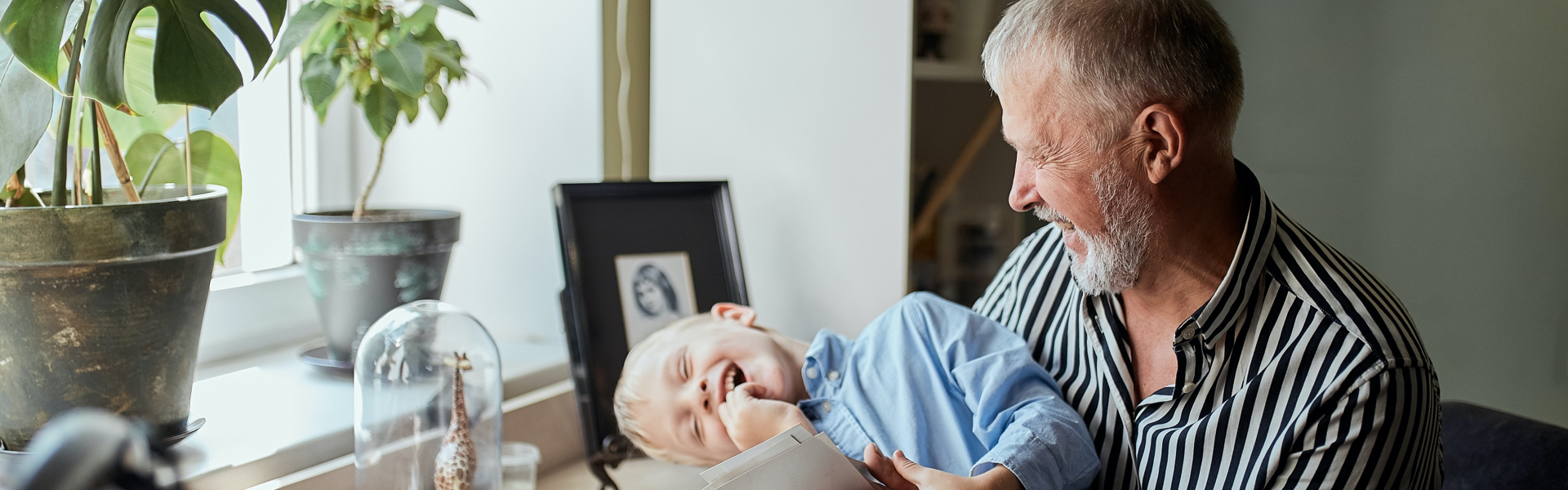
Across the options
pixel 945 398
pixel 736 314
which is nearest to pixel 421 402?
pixel 736 314

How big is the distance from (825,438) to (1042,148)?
1.35 ft

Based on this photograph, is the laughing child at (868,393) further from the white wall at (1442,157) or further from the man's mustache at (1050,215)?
the white wall at (1442,157)

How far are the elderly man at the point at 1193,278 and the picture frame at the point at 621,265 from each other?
584 mm

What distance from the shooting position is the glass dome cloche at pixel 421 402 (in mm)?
1134

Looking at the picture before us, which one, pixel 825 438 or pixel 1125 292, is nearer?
pixel 825 438

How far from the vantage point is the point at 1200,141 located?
102 centimetres

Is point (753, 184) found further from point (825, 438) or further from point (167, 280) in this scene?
point (167, 280)

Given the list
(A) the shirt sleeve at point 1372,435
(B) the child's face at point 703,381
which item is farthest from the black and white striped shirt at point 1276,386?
(B) the child's face at point 703,381

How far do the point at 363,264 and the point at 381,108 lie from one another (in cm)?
24

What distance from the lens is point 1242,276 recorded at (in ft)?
3.42

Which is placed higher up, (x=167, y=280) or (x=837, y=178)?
(x=837, y=178)

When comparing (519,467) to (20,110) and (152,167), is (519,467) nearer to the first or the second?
(152,167)

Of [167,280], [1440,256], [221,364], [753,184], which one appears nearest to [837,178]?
[753,184]

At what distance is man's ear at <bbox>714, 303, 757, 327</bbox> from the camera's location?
4.49 ft
